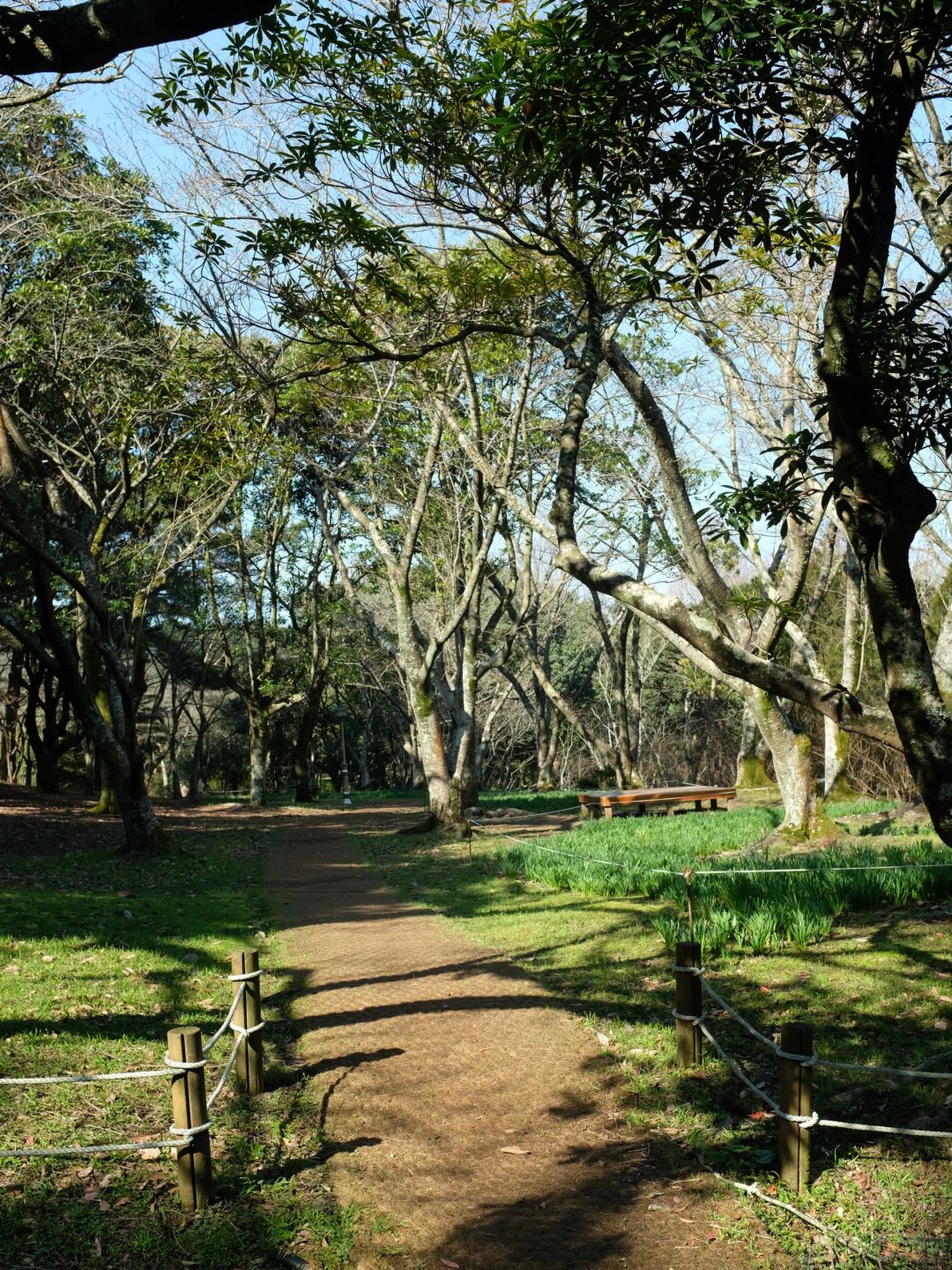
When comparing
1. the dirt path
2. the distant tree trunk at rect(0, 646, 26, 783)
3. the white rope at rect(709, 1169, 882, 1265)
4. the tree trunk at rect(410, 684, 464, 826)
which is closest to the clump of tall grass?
the dirt path

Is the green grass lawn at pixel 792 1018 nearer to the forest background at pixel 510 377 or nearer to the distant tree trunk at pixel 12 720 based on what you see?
the forest background at pixel 510 377

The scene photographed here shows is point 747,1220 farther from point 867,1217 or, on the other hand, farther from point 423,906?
point 423,906

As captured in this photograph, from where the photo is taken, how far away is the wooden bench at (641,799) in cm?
1820

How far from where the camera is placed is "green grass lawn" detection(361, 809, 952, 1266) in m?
4.24

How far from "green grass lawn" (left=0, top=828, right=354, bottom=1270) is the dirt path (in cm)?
25

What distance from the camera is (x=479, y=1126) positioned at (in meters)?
5.16

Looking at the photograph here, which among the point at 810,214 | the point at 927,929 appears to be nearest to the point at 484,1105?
the point at 927,929

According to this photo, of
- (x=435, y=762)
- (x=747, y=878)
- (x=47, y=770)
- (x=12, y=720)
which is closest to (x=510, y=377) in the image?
(x=435, y=762)

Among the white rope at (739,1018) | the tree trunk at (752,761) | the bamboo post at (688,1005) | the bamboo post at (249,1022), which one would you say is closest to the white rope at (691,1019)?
the bamboo post at (688,1005)

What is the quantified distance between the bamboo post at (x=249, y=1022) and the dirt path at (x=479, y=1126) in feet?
1.34

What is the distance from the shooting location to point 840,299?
4621 millimetres

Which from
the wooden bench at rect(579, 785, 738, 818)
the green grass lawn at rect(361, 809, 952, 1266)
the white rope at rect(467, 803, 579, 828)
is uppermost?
the wooden bench at rect(579, 785, 738, 818)

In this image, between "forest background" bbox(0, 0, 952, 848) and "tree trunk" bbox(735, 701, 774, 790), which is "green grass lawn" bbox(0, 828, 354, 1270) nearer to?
"forest background" bbox(0, 0, 952, 848)

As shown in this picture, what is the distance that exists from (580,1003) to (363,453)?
47.1 ft
